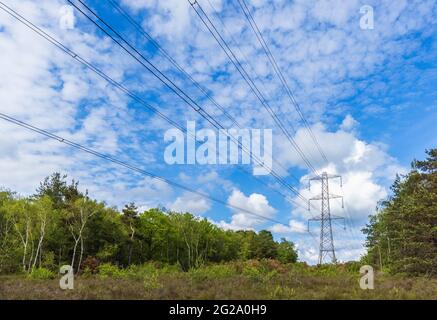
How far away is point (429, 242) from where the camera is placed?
32281 millimetres

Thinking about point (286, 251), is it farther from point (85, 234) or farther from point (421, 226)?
point (421, 226)

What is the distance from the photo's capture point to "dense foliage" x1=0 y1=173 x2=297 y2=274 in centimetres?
4741

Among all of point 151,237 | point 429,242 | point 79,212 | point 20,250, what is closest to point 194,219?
point 151,237

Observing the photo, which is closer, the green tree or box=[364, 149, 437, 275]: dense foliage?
box=[364, 149, 437, 275]: dense foliage

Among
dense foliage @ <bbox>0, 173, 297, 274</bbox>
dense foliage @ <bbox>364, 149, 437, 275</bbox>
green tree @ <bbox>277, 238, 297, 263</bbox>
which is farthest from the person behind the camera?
green tree @ <bbox>277, 238, 297, 263</bbox>

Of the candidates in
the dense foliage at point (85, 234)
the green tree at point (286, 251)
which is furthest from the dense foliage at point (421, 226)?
the green tree at point (286, 251)

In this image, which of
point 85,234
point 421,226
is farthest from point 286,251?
point 421,226

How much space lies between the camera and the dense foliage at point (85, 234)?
4741 cm

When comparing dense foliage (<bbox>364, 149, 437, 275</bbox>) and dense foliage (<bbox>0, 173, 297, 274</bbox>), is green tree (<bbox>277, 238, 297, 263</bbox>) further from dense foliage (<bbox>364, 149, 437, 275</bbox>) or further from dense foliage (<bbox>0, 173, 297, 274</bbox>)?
dense foliage (<bbox>364, 149, 437, 275</bbox>)

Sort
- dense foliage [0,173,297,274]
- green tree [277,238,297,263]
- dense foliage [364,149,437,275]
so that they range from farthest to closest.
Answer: green tree [277,238,297,263] < dense foliage [0,173,297,274] < dense foliage [364,149,437,275]

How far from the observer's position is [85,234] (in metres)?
49.8

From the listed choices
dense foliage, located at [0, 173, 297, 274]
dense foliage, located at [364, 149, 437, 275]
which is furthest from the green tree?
dense foliage, located at [364, 149, 437, 275]
